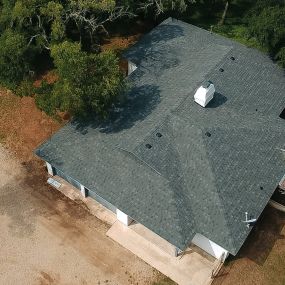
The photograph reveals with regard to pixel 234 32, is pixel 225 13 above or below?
above

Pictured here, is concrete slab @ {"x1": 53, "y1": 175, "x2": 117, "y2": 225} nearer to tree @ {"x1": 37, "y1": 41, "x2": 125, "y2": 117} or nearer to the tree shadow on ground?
tree @ {"x1": 37, "y1": 41, "x2": 125, "y2": 117}

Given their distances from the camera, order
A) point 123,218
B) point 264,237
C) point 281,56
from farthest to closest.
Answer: point 281,56 → point 264,237 → point 123,218

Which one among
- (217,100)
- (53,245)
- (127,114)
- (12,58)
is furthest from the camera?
(12,58)

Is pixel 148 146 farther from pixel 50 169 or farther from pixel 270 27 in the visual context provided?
pixel 270 27

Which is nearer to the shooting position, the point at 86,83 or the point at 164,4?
the point at 86,83

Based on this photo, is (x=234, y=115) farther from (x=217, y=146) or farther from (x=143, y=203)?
(x=143, y=203)

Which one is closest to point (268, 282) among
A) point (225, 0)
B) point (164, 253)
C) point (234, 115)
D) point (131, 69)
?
point (164, 253)

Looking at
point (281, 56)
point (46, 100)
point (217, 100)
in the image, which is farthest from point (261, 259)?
point (46, 100)

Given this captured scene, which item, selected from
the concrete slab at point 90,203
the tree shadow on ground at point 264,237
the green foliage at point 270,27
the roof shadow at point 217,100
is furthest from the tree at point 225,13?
the concrete slab at point 90,203

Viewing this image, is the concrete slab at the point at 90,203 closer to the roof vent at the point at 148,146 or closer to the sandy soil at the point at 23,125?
the sandy soil at the point at 23,125
